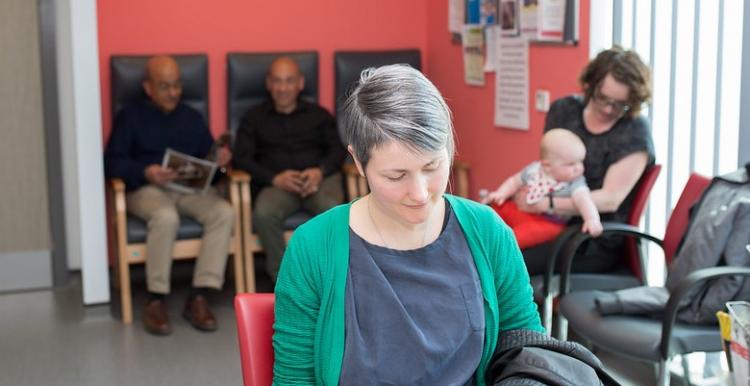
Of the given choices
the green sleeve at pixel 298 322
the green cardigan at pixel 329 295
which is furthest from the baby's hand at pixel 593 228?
the green sleeve at pixel 298 322

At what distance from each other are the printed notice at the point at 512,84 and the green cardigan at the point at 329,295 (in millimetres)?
2999

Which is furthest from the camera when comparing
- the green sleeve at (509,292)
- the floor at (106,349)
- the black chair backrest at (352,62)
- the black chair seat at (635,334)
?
the black chair backrest at (352,62)

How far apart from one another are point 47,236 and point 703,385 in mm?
3460

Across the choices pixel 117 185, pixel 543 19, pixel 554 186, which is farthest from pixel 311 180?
pixel 554 186

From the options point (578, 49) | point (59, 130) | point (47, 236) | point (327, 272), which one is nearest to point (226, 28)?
point (59, 130)

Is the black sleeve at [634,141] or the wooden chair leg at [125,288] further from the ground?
the black sleeve at [634,141]

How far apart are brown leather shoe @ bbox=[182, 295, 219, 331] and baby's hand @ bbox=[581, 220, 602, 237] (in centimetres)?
193

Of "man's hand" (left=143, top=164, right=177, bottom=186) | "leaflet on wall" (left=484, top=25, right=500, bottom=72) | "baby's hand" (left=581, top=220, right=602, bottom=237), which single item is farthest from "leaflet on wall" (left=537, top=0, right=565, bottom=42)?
"man's hand" (left=143, top=164, right=177, bottom=186)

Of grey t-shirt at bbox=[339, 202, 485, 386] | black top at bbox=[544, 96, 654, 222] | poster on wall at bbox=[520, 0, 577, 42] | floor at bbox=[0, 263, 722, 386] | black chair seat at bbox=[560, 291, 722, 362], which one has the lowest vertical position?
floor at bbox=[0, 263, 722, 386]

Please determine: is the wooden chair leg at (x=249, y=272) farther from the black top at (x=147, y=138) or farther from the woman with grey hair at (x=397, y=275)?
the woman with grey hair at (x=397, y=275)

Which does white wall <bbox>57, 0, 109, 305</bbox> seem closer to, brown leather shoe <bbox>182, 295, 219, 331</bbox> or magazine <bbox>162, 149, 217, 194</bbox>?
magazine <bbox>162, 149, 217, 194</bbox>

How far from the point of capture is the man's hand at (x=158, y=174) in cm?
495

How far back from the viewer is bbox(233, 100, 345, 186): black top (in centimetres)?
525

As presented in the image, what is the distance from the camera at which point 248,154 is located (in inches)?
206
